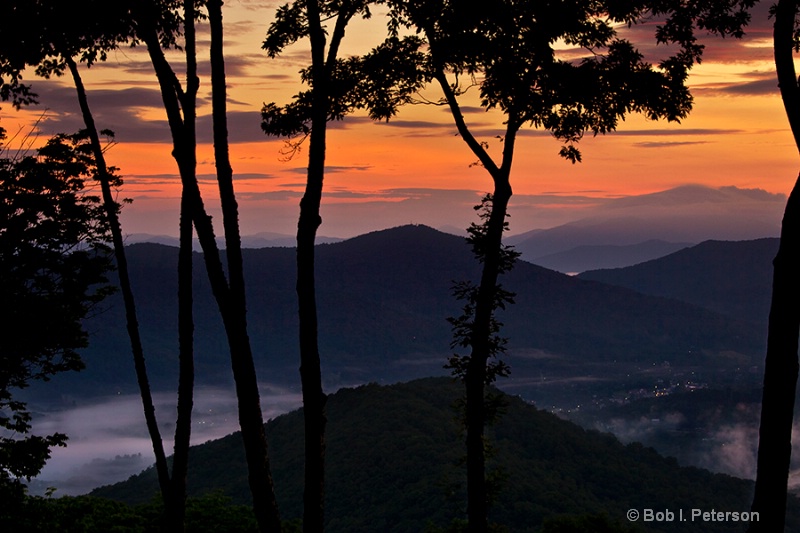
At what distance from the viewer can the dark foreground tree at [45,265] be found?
19.5 metres

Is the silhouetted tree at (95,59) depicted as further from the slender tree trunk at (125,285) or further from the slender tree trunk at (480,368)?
the slender tree trunk at (480,368)

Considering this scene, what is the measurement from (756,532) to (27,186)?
17963mm

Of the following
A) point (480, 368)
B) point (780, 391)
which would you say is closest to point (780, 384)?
point (780, 391)

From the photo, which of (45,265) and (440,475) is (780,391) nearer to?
(45,265)

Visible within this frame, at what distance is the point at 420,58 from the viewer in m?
16.4

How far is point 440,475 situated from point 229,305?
94329mm

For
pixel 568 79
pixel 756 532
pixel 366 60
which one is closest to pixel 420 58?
pixel 366 60

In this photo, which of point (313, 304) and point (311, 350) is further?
point (313, 304)

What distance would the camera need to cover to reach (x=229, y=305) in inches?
464

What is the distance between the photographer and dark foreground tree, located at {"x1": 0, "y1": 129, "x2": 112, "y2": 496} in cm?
1947

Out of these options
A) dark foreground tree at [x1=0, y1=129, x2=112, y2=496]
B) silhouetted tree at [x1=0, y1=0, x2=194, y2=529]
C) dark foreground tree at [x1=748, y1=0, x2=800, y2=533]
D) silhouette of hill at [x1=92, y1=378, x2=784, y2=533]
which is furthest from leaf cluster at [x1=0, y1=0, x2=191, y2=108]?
silhouette of hill at [x1=92, y1=378, x2=784, y2=533]

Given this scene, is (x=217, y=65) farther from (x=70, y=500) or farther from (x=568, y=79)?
(x=70, y=500)

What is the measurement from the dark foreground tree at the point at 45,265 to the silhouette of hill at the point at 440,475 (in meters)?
63.3

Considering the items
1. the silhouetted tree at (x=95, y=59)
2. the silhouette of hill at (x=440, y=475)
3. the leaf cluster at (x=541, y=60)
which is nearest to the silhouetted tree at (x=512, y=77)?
the leaf cluster at (x=541, y=60)
